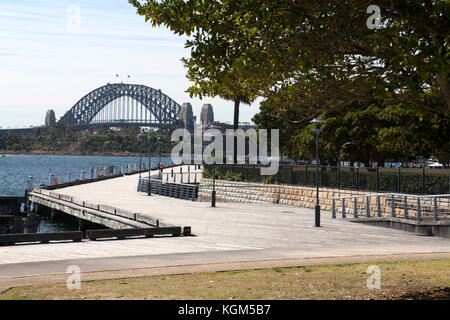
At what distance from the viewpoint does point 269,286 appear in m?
11.6

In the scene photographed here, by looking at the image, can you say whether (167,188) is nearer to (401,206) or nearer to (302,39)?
(401,206)

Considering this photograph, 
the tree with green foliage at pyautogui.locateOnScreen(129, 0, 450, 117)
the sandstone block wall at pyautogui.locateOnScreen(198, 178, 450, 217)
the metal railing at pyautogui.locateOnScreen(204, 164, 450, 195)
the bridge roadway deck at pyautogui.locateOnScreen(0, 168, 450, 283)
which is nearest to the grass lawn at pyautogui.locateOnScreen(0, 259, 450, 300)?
the bridge roadway deck at pyautogui.locateOnScreen(0, 168, 450, 283)

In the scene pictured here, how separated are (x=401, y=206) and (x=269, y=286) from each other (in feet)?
57.8

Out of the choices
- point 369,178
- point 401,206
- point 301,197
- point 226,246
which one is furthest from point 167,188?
point 226,246

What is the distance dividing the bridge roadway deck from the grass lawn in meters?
1.99

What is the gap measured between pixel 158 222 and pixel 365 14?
1359 centimetres

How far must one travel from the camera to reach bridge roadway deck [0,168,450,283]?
48.1 ft

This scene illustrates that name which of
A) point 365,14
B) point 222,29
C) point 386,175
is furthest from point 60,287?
point 386,175

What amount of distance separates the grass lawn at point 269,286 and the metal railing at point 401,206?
436 inches

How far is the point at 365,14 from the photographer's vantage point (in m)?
11.5

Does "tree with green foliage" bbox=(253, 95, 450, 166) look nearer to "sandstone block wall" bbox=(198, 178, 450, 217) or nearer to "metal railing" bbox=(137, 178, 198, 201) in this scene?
"sandstone block wall" bbox=(198, 178, 450, 217)

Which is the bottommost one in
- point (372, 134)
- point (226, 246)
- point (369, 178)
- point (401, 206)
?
point (226, 246)

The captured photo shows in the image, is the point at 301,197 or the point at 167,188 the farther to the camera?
the point at 167,188

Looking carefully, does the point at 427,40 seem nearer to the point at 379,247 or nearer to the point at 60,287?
the point at 60,287
